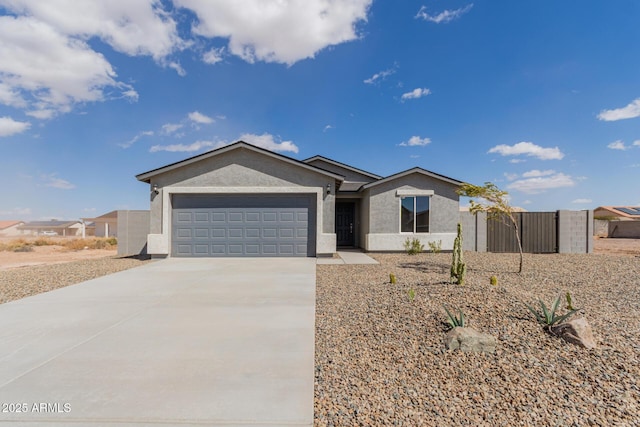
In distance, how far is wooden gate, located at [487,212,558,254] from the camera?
1511 cm

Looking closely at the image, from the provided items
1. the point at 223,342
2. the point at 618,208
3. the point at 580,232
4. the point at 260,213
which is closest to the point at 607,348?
the point at 223,342

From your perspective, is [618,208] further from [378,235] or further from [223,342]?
[223,342]

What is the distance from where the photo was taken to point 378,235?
1448cm

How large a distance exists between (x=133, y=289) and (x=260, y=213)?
6237mm

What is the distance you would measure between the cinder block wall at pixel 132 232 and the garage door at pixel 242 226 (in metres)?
3.22

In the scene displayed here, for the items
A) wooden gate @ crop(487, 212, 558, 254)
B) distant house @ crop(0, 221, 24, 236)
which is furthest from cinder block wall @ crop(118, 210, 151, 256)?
distant house @ crop(0, 221, 24, 236)

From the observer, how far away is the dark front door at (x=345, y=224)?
1750 centimetres

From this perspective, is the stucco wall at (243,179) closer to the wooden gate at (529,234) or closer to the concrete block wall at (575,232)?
the wooden gate at (529,234)

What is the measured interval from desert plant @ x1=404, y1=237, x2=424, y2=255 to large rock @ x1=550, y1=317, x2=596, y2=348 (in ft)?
32.6

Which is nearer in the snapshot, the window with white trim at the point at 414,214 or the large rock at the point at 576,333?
the large rock at the point at 576,333

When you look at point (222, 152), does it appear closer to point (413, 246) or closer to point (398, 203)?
point (398, 203)

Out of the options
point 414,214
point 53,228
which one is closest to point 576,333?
point 414,214

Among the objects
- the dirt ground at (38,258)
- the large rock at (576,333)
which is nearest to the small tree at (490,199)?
the large rock at (576,333)

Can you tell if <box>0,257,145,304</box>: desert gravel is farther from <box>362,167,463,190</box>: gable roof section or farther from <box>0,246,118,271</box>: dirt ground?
<box>362,167,463,190</box>: gable roof section
